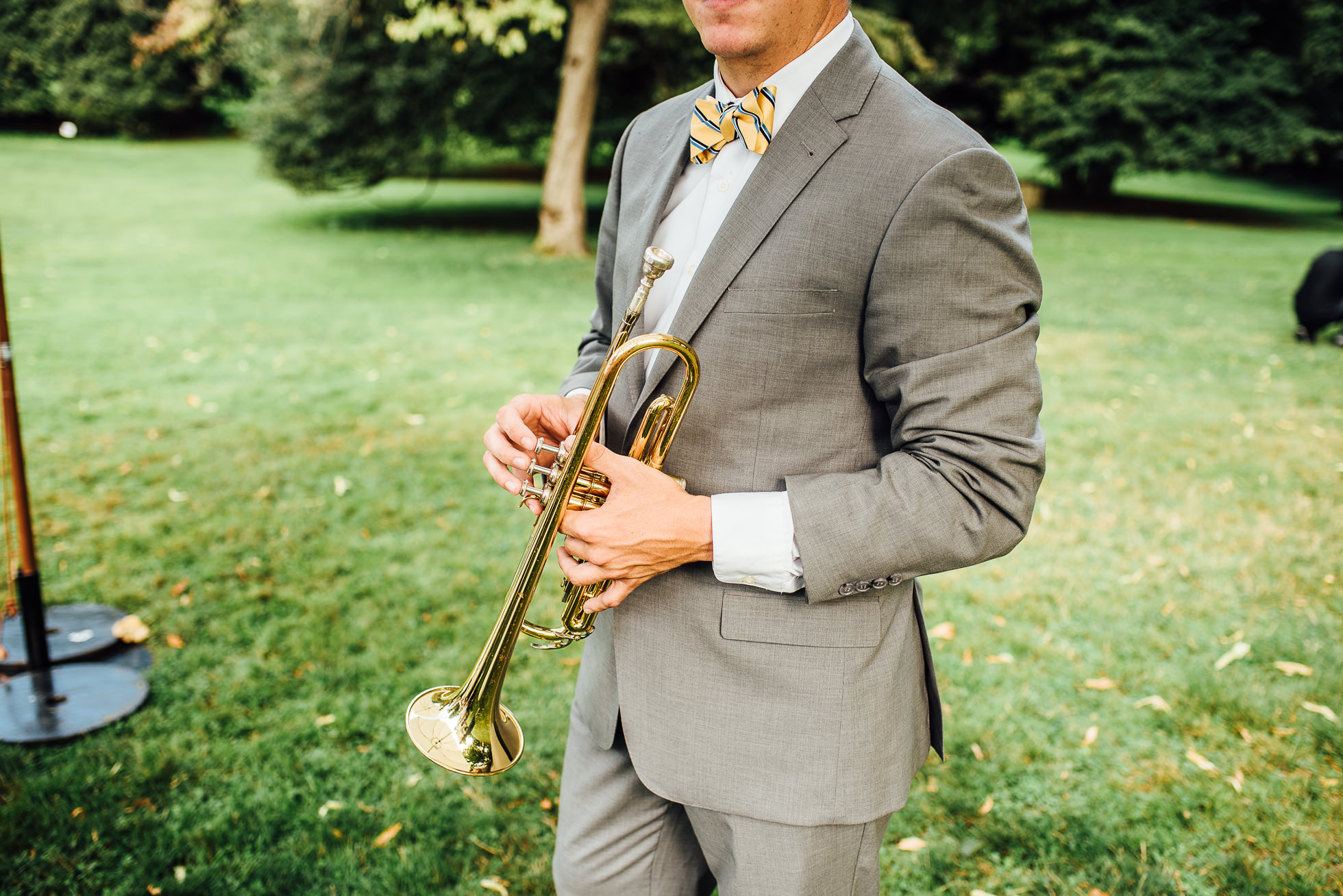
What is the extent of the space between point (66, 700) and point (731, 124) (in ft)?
12.6

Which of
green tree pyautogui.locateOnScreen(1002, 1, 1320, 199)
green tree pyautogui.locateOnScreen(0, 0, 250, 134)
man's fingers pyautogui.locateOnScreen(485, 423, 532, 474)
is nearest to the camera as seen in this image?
man's fingers pyautogui.locateOnScreen(485, 423, 532, 474)

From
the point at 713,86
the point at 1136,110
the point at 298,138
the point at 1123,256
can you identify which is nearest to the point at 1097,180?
the point at 1136,110

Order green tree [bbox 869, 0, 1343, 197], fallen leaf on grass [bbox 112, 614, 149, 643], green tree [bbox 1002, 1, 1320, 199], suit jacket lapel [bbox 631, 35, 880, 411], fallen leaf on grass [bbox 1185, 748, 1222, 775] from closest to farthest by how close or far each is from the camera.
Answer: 1. suit jacket lapel [bbox 631, 35, 880, 411]
2. fallen leaf on grass [bbox 1185, 748, 1222, 775]
3. fallen leaf on grass [bbox 112, 614, 149, 643]
4. green tree [bbox 869, 0, 1343, 197]
5. green tree [bbox 1002, 1, 1320, 199]

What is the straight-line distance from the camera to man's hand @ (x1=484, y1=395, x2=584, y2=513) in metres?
1.64

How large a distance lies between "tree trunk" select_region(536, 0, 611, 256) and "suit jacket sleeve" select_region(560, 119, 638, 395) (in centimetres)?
1266

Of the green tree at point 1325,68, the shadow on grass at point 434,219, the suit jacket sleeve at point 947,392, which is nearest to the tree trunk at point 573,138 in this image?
the shadow on grass at point 434,219

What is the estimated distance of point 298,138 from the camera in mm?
16984

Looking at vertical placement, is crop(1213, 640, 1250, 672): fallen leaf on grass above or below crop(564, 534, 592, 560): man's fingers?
below

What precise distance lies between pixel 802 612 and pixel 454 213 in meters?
21.0

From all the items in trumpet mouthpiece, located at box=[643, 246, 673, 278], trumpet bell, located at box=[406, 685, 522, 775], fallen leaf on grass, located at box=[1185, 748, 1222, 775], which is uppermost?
trumpet mouthpiece, located at box=[643, 246, 673, 278]

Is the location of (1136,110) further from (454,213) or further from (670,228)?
(670,228)

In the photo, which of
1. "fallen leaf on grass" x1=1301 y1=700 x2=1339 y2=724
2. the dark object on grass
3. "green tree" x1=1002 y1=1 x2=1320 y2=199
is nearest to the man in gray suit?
"fallen leaf on grass" x1=1301 y1=700 x2=1339 y2=724

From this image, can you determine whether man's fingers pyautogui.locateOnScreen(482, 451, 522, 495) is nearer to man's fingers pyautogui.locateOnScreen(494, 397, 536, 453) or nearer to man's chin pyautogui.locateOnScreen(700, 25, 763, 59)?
man's fingers pyautogui.locateOnScreen(494, 397, 536, 453)

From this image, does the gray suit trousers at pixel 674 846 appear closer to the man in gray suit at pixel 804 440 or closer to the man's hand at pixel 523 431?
the man in gray suit at pixel 804 440
